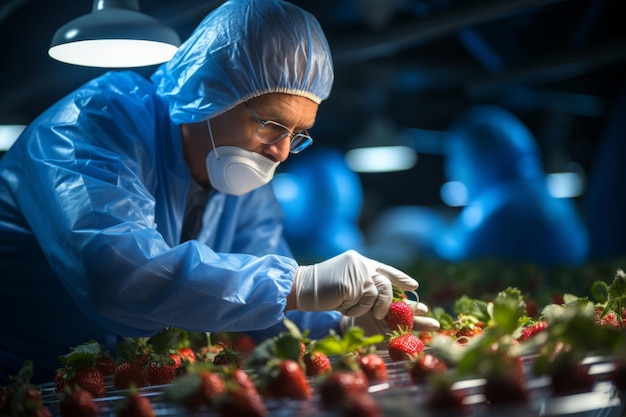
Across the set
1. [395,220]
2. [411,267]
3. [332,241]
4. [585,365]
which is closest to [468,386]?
[585,365]

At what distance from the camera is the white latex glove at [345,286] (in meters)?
1.94

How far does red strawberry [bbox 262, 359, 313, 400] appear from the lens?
55.4 inches

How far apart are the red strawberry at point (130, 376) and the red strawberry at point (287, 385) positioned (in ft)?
1.66

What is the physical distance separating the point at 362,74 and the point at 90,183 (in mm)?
5490

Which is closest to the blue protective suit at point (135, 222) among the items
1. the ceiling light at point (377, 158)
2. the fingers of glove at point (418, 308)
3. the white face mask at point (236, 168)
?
the white face mask at point (236, 168)

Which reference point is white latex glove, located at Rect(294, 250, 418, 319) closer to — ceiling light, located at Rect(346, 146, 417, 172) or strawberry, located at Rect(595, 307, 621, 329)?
strawberry, located at Rect(595, 307, 621, 329)

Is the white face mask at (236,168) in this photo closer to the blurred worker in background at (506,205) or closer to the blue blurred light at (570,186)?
the blurred worker in background at (506,205)

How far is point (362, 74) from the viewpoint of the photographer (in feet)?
23.5

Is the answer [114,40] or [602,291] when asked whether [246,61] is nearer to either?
[114,40]

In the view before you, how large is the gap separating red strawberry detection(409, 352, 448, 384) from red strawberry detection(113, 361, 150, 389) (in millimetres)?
678

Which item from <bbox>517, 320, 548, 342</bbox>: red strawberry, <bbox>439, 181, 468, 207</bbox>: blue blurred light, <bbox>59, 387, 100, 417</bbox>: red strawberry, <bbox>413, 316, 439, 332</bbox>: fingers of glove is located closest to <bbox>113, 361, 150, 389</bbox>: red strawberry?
<bbox>59, 387, 100, 417</bbox>: red strawberry

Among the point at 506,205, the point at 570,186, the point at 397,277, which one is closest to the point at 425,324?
the point at 397,277

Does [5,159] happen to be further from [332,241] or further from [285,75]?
[332,241]

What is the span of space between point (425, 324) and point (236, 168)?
0.74 meters
